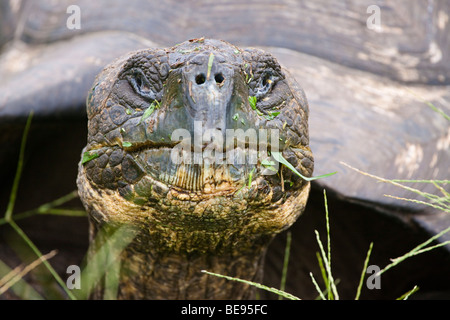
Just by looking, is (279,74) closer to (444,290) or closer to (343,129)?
(343,129)

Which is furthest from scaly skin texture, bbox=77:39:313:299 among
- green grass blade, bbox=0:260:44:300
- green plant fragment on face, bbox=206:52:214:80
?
green grass blade, bbox=0:260:44:300

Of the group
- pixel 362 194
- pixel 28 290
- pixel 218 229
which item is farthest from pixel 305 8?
pixel 28 290

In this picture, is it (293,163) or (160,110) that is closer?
(160,110)

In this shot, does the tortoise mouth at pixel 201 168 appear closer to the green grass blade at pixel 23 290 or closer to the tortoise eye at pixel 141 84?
the tortoise eye at pixel 141 84

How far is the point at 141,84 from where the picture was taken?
185 cm

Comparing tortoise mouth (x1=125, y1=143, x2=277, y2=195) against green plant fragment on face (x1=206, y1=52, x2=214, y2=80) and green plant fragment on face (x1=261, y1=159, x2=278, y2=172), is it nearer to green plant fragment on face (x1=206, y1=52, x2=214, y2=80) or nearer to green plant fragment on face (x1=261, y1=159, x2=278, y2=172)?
green plant fragment on face (x1=261, y1=159, x2=278, y2=172)

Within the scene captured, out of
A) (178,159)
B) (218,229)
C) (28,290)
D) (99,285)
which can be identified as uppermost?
(178,159)

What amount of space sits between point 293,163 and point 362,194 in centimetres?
60

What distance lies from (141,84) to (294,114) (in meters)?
0.48

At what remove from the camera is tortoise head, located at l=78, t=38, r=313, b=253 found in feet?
5.34

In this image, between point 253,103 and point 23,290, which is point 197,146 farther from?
point 23,290

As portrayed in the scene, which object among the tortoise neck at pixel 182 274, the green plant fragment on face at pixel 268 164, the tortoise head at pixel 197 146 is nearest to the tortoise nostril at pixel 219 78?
the tortoise head at pixel 197 146

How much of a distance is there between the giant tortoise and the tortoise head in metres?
0.02

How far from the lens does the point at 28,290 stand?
2.97 meters
